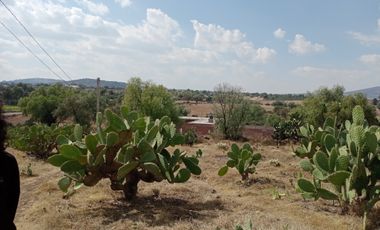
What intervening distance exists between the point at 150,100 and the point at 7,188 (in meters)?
30.5

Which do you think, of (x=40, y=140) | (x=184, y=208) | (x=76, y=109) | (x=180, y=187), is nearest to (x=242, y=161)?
(x=180, y=187)

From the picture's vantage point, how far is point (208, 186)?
821 centimetres

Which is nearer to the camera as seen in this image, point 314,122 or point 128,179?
point 128,179

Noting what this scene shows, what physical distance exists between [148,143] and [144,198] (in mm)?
1179

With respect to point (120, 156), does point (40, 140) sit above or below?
below

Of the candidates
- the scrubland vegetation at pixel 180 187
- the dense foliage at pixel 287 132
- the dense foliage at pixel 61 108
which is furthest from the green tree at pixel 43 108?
the scrubland vegetation at pixel 180 187

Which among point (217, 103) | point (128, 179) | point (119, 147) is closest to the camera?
point (119, 147)

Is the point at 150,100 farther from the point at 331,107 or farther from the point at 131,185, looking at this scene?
the point at 131,185

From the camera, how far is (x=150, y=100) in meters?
32.5

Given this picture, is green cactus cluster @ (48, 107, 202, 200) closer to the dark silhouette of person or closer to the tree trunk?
the tree trunk

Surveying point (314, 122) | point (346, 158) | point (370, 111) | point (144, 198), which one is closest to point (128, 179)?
point (144, 198)

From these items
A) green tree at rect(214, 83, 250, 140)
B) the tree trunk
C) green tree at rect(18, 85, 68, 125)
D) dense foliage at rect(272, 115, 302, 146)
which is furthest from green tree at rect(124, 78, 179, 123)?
the tree trunk

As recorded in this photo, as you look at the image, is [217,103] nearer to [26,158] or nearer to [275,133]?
[275,133]

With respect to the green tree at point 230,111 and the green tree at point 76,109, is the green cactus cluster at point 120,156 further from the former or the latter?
the green tree at point 76,109
